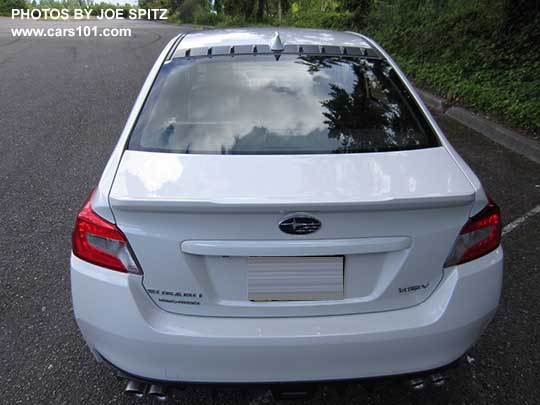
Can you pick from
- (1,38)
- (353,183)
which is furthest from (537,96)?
(1,38)

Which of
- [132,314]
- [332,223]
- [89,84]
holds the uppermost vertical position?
[332,223]

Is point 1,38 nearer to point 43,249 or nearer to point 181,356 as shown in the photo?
point 43,249

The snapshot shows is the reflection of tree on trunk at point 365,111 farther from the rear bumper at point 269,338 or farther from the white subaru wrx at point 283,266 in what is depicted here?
the rear bumper at point 269,338

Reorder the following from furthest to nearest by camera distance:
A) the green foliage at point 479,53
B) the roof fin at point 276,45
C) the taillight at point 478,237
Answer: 1. the green foliage at point 479,53
2. the roof fin at point 276,45
3. the taillight at point 478,237

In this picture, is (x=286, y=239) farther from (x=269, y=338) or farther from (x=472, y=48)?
(x=472, y=48)

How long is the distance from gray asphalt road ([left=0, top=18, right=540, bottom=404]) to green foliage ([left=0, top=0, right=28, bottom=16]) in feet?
154

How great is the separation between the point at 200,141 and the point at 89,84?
836 cm

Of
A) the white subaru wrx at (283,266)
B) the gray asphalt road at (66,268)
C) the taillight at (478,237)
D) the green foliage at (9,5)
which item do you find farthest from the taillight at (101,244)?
the green foliage at (9,5)

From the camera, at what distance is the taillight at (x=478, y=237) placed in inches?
69.5

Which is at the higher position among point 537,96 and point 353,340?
point 353,340

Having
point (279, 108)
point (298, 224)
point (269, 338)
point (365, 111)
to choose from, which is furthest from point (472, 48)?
point (269, 338)

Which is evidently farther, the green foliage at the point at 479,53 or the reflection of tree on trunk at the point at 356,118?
the green foliage at the point at 479,53

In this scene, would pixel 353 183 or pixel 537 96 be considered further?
pixel 537 96

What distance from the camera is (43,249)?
345 centimetres
